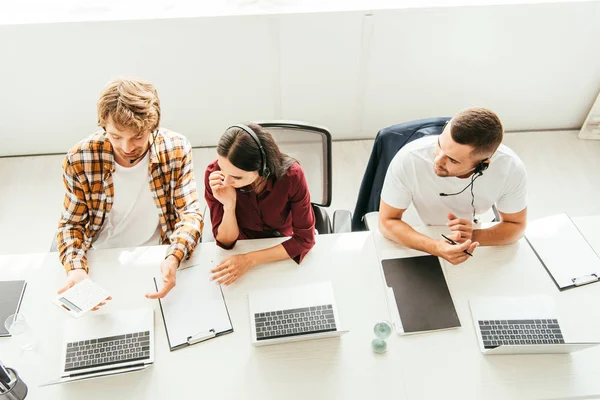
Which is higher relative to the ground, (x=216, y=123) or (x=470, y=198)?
(x=470, y=198)

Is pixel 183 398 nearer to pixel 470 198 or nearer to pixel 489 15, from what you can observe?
pixel 470 198

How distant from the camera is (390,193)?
1917mm

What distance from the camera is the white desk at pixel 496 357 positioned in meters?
1.55

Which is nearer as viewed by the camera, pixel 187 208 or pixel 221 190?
pixel 221 190

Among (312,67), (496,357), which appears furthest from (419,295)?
(312,67)

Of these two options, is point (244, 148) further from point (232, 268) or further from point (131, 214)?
point (131, 214)

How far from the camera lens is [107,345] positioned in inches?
A: 63.3

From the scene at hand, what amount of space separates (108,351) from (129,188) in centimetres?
62

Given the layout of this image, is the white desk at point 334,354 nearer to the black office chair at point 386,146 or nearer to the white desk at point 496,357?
the white desk at point 496,357

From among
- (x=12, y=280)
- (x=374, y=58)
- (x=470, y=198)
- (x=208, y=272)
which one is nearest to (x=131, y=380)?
(x=208, y=272)

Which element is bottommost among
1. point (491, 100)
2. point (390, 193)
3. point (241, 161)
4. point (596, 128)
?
point (596, 128)

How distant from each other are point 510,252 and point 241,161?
3.49ft

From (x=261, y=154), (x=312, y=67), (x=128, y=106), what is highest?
(x=128, y=106)

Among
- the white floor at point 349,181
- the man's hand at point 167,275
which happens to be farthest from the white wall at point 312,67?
the man's hand at point 167,275
